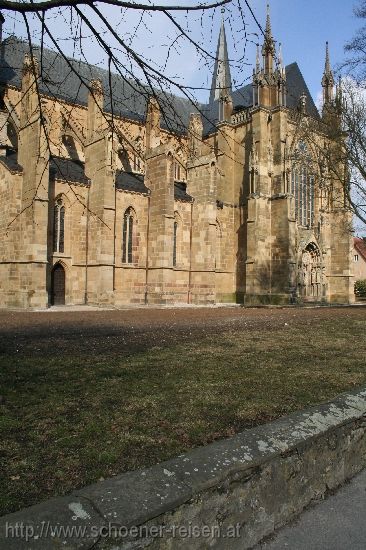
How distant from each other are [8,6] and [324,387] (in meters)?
4.59

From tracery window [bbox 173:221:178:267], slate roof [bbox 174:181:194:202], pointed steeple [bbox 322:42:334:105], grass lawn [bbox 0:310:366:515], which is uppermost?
pointed steeple [bbox 322:42:334:105]

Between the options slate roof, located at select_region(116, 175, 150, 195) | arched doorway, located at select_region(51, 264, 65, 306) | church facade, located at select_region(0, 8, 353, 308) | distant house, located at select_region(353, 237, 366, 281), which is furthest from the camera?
distant house, located at select_region(353, 237, 366, 281)

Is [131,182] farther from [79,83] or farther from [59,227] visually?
[79,83]

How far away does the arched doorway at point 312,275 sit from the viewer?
3081 centimetres

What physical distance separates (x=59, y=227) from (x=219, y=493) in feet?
70.7

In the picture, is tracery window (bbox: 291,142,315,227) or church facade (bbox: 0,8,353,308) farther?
tracery window (bbox: 291,142,315,227)

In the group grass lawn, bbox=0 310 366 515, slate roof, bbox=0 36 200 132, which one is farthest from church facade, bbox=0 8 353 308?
grass lawn, bbox=0 310 366 515

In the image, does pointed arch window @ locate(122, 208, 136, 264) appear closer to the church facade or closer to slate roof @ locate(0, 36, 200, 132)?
the church facade

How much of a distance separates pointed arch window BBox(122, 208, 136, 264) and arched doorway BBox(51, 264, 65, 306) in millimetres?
3657

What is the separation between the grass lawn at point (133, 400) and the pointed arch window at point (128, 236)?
17.0 meters

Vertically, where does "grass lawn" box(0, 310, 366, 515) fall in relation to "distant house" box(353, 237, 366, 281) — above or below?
below

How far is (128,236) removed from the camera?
24250mm

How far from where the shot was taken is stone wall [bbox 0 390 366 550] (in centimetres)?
159

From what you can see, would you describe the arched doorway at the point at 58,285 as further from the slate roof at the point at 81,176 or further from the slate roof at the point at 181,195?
the slate roof at the point at 181,195
